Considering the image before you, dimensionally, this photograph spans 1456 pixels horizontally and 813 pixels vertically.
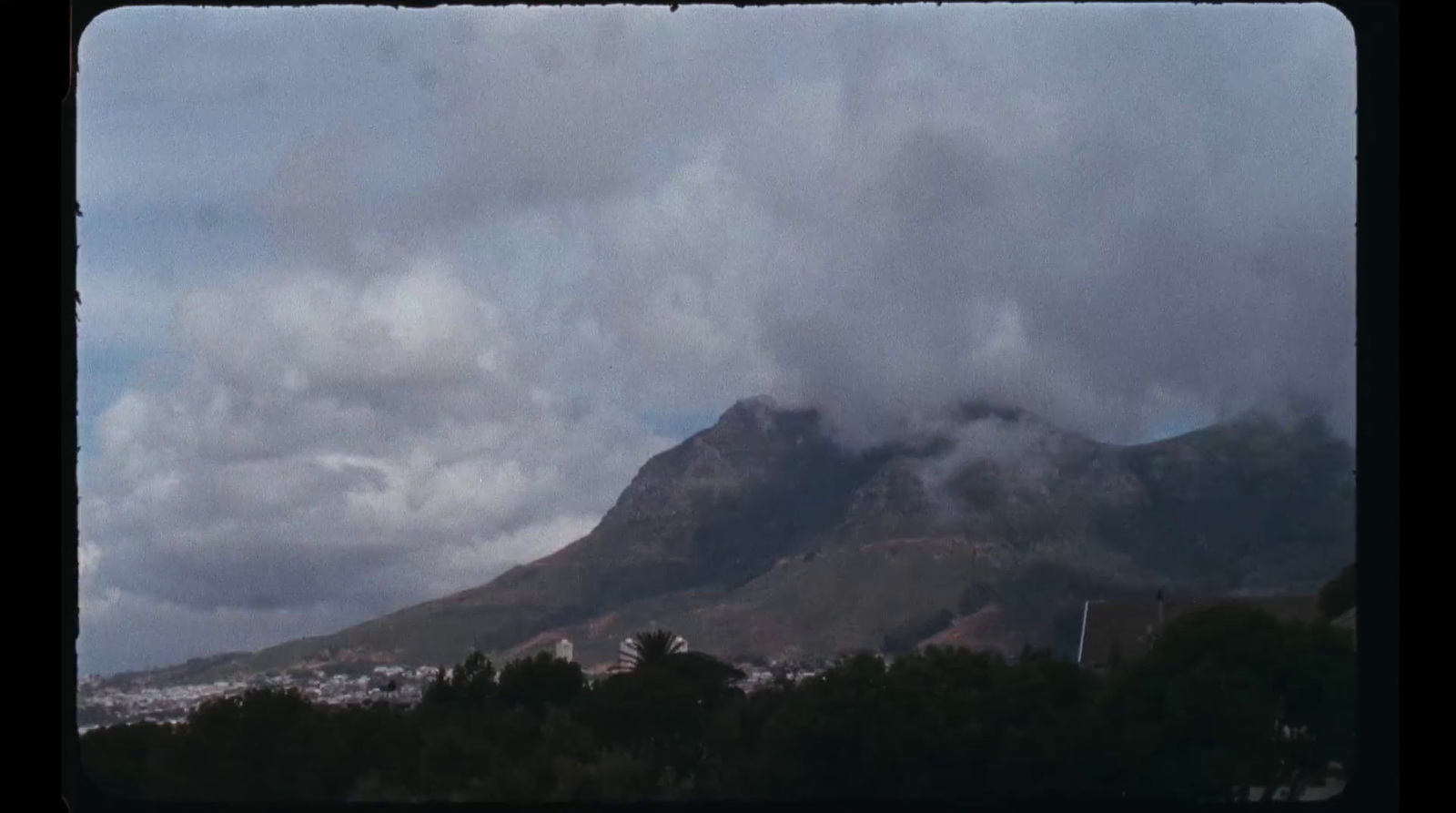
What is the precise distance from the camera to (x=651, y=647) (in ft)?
13.4

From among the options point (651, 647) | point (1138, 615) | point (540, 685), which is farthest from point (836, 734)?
point (1138, 615)

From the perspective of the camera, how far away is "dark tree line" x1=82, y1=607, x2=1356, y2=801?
3477 mm

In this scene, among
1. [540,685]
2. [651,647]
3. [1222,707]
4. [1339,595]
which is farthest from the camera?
[651,647]

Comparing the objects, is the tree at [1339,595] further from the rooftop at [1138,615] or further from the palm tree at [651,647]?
the palm tree at [651,647]

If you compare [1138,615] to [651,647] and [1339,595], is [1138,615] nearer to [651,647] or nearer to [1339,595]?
[1339,595]

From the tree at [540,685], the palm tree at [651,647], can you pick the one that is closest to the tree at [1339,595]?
the palm tree at [651,647]

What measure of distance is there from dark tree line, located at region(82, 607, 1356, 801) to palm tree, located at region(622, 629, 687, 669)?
183 mm

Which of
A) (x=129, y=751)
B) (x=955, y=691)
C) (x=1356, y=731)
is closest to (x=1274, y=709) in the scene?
(x=1356, y=731)

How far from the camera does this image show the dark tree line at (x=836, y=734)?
348 centimetres

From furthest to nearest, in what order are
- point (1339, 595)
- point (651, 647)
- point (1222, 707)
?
1. point (651, 647)
2. point (1222, 707)
3. point (1339, 595)

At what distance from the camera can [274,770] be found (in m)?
3.60

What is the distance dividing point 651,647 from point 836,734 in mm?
726

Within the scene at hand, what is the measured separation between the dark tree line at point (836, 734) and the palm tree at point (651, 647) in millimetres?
183

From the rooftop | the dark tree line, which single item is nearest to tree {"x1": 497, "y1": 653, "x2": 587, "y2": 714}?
the dark tree line
